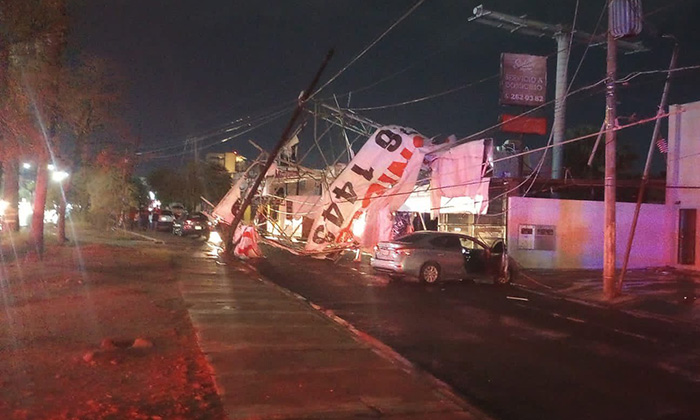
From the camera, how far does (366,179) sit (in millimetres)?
23688

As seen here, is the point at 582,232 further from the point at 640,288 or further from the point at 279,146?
the point at 279,146

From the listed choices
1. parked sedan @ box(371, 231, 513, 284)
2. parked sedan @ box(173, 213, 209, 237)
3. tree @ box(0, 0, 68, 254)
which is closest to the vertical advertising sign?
parked sedan @ box(371, 231, 513, 284)

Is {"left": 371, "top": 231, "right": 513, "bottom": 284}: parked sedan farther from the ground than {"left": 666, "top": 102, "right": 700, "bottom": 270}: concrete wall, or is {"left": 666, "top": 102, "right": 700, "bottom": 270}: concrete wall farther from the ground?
{"left": 666, "top": 102, "right": 700, "bottom": 270}: concrete wall

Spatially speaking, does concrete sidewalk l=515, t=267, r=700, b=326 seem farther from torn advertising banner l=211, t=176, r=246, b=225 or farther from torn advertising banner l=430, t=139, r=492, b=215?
torn advertising banner l=211, t=176, r=246, b=225

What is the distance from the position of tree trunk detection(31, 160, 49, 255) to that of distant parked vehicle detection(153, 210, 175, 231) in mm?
26469

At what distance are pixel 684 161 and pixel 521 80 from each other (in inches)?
287

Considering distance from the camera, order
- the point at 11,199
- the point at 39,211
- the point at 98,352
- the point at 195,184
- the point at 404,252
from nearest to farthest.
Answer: the point at 98,352 < the point at 404,252 < the point at 39,211 < the point at 11,199 < the point at 195,184

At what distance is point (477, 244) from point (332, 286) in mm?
4828

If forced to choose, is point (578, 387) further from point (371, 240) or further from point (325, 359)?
point (371, 240)

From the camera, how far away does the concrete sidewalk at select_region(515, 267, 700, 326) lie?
15961mm

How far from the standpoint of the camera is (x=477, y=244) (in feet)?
68.1

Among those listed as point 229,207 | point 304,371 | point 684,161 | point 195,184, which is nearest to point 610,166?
point 684,161

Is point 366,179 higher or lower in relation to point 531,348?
higher

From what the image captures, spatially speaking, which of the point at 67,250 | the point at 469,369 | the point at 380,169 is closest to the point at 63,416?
the point at 469,369
